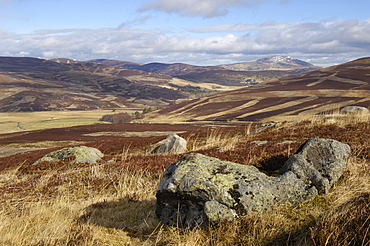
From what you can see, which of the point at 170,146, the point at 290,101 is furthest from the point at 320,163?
the point at 290,101

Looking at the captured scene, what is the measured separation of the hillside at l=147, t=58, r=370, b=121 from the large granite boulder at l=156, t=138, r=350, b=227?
90.0m

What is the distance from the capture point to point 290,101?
12356 centimetres

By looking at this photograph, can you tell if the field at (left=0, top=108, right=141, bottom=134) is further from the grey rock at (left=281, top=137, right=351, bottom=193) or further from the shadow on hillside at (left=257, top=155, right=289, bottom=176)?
the grey rock at (left=281, top=137, right=351, bottom=193)

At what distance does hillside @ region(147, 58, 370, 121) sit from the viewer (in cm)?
10606

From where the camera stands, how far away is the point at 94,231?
6062mm

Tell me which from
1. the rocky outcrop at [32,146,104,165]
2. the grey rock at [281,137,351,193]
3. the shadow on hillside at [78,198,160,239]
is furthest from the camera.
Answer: the rocky outcrop at [32,146,104,165]

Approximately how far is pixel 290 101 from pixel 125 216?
126048 mm

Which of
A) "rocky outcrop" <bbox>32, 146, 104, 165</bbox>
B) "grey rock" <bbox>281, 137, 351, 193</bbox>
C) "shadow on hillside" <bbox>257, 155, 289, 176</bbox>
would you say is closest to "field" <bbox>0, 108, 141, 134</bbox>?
"rocky outcrop" <bbox>32, 146, 104, 165</bbox>

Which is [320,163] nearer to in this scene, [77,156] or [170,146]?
[77,156]

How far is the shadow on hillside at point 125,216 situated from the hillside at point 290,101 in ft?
297

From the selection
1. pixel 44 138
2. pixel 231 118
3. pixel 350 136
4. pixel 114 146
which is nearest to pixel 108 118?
pixel 231 118

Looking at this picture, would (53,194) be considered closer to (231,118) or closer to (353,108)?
(353,108)

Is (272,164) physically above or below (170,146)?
above

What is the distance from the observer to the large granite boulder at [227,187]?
19.6 feet
